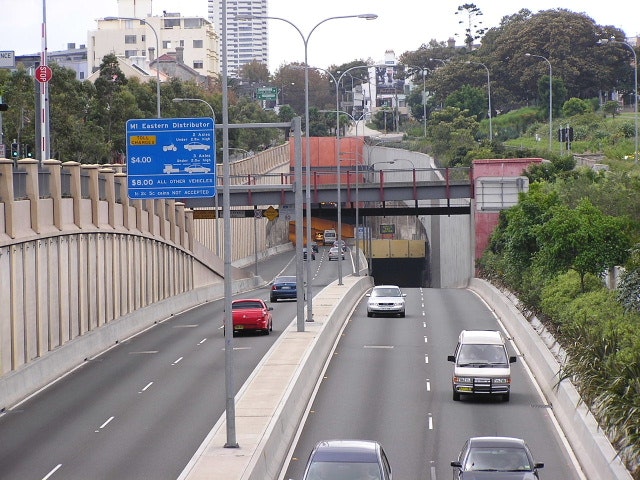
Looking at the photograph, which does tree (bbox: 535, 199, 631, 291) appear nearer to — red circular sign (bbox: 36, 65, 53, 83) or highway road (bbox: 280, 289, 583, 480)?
highway road (bbox: 280, 289, 583, 480)

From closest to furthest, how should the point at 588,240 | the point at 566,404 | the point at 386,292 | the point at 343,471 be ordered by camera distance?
the point at 343,471
the point at 566,404
the point at 588,240
the point at 386,292

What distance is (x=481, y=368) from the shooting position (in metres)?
33.2

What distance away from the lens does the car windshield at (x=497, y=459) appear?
21358mm

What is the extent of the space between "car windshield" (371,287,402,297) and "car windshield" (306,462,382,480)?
37.1 metres

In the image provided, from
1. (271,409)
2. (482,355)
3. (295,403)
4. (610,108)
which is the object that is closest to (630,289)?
(482,355)

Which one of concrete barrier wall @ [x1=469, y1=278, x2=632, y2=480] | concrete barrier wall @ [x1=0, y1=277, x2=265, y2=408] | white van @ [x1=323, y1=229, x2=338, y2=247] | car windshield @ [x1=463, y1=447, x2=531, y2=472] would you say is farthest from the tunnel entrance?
car windshield @ [x1=463, y1=447, x2=531, y2=472]

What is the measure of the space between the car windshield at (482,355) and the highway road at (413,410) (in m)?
1.12

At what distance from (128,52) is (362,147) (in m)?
59.3

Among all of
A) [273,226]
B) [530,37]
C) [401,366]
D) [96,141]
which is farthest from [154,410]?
[530,37]

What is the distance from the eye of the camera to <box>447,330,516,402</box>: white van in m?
32.8

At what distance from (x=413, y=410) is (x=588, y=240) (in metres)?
14.2

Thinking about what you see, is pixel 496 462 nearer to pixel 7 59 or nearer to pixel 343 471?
pixel 343 471

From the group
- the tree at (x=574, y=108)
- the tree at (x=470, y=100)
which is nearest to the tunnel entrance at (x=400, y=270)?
the tree at (x=574, y=108)

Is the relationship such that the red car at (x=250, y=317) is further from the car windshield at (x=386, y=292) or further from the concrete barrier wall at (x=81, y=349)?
the car windshield at (x=386, y=292)
